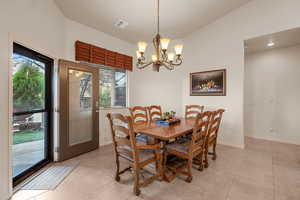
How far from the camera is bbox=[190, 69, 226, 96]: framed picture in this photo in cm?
348

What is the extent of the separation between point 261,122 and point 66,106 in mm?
5130

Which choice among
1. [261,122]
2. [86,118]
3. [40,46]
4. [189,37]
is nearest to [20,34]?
[40,46]

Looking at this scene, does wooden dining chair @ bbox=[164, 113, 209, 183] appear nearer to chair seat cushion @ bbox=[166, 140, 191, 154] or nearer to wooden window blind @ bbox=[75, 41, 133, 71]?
chair seat cushion @ bbox=[166, 140, 191, 154]

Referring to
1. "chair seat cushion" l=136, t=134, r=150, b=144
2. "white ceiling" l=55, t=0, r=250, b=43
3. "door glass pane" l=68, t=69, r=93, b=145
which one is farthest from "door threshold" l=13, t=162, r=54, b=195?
"white ceiling" l=55, t=0, r=250, b=43

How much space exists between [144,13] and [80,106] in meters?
2.50

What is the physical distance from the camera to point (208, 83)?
3682mm

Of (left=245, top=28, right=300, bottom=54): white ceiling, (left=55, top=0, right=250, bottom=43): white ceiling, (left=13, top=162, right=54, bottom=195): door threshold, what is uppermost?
(left=55, top=0, right=250, bottom=43): white ceiling

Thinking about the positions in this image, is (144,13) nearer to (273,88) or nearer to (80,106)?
(80,106)

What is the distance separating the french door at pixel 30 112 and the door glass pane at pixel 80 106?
369 millimetres

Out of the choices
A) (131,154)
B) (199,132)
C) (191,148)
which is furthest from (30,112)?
(199,132)

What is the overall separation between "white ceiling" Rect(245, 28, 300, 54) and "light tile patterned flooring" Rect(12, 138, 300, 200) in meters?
2.56

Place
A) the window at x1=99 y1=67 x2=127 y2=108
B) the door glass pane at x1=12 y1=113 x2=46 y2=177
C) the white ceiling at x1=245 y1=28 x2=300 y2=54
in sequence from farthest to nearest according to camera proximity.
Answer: the window at x1=99 y1=67 x2=127 y2=108 < the white ceiling at x1=245 y1=28 x2=300 y2=54 < the door glass pane at x1=12 y1=113 x2=46 y2=177

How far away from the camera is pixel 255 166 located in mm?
2400

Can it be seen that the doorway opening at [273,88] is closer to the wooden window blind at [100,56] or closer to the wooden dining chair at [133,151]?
the wooden window blind at [100,56]
